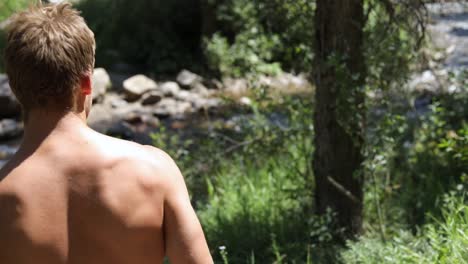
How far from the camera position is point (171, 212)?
2158 millimetres

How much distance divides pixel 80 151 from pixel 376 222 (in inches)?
138

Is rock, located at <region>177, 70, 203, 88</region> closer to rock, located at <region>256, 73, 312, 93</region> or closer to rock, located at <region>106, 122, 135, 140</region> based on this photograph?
rock, located at <region>256, 73, 312, 93</region>

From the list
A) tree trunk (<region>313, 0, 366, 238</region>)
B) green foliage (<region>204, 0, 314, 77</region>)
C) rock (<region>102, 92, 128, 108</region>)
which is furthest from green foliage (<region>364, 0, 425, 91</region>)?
rock (<region>102, 92, 128, 108</region>)

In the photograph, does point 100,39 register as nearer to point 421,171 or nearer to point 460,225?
point 421,171

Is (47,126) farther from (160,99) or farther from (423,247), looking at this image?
(160,99)

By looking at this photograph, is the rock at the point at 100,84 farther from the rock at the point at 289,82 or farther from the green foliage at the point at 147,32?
the rock at the point at 289,82

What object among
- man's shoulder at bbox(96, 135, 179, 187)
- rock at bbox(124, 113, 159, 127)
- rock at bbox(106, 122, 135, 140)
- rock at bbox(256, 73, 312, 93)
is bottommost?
rock at bbox(106, 122, 135, 140)

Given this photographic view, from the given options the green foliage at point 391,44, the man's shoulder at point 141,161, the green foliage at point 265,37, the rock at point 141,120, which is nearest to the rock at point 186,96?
the green foliage at point 265,37

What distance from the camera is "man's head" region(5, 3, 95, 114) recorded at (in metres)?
2.02

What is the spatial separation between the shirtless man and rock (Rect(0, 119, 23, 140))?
8408 mm

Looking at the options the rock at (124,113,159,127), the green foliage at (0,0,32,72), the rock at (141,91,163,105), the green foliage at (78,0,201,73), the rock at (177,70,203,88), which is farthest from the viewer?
the green foliage at (78,0,201,73)

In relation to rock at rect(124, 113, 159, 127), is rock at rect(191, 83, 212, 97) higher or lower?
higher

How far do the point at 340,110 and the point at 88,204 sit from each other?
286 centimetres

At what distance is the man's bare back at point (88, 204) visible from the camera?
2.09 metres
